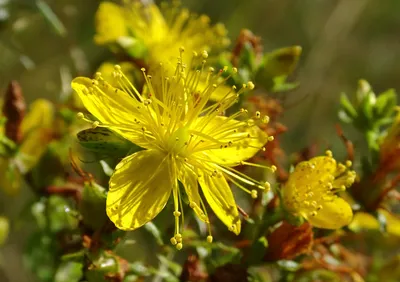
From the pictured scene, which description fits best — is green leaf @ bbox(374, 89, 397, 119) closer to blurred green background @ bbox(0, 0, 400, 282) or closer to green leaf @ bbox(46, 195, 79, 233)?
green leaf @ bbox(46, 195, 79, 233)

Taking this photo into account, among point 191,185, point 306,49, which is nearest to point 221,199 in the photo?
point 191,185

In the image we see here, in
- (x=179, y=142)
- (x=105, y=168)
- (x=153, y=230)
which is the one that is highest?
(x=179, y=142)

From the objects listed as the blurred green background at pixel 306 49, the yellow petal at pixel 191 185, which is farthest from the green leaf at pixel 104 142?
the blurred green background at pixel 306 49

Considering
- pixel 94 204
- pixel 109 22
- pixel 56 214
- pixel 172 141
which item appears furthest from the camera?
pixel 109 22

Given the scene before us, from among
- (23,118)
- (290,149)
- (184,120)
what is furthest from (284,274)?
(290,149)

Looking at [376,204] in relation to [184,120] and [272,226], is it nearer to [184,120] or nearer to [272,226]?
[272,226]

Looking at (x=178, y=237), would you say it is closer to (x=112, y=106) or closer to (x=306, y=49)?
(x=112, y=106)
